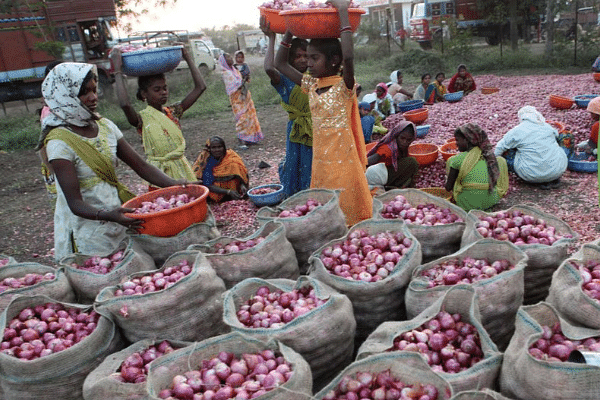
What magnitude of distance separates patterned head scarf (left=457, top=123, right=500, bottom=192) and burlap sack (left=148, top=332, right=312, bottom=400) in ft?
13.0

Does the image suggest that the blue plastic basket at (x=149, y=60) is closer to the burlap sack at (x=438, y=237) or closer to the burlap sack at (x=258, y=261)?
the burlap sack at (x=258, y=261)

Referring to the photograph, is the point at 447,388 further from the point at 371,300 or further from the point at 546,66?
the point at 546,66

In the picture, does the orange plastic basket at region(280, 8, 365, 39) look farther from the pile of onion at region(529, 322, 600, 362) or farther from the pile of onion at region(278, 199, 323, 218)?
the pile of onion at region(529, 322, 600, 362)

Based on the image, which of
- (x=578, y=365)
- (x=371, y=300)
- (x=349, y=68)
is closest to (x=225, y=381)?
(x=371, y=300)

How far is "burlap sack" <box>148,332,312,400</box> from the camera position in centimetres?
200

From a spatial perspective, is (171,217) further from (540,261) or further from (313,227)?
(540,261)

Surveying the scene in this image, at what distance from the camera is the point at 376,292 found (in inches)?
106

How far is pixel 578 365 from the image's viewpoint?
→ 1792 mm

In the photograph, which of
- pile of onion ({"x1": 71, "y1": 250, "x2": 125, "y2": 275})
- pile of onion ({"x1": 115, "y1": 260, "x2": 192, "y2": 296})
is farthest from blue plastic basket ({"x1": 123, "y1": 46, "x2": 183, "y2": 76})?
pile of onion ({"x1": 115, "y1": 260, "x2": 192, "y2": 296})

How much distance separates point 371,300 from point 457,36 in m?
19.3

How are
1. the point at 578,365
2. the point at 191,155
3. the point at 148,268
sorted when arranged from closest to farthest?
the point at 578,365 → the point at 148,268 → the point at 191,155

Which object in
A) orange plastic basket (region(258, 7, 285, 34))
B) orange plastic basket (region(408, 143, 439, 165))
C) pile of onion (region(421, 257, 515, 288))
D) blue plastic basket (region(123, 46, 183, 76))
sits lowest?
orange plastic basket (region(408, 143, 439, 165))

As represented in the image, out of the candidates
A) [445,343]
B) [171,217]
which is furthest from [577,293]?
[171,217]

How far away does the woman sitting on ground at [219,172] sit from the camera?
662cm
